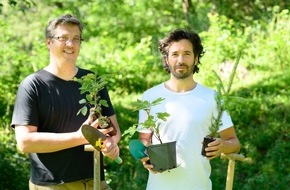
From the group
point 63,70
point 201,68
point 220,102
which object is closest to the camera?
point 220,102

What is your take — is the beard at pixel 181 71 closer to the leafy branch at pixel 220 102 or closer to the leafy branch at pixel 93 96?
the leafy branch at pixel 220 102

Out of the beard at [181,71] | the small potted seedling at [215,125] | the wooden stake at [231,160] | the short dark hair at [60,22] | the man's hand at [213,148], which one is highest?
the short dark hair at [60,22]

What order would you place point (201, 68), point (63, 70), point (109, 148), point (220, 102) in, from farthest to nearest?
point (201, 68)
point (63, 70)
point (220, 102)
point (109, 148)

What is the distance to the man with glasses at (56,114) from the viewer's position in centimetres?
255

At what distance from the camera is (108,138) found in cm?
247

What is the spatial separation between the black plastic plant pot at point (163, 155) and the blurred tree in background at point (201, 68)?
0.66m

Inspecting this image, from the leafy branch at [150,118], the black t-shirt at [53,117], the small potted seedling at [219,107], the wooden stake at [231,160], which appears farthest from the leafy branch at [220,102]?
the black t-shirt at [53,117]

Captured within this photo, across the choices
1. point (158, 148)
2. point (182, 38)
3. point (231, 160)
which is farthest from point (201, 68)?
point (158, 148)

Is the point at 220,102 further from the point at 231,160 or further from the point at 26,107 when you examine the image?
the point at 26,107

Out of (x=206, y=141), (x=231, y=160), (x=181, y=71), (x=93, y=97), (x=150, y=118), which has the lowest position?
(x=231, y=160)

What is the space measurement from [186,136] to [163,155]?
6.3 inches

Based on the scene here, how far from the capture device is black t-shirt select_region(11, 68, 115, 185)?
2570 millimetres

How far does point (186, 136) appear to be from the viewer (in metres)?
2.62

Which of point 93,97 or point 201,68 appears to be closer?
point 93,97
